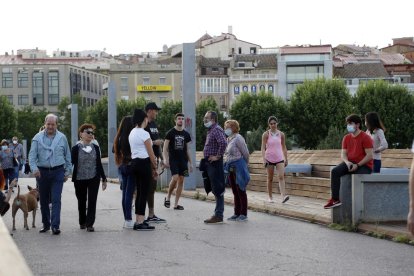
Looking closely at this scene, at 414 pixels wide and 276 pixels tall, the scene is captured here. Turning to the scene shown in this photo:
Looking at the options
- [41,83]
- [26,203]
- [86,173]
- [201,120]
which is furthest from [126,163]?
[41,83]

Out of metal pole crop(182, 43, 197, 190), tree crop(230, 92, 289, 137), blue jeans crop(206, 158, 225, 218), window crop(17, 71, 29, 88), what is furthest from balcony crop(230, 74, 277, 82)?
blue jeans crop(206, 158, 225, 218)

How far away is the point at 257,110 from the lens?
78188 mm

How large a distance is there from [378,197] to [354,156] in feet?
3.43

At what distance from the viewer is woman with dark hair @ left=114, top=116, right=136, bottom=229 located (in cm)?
1140

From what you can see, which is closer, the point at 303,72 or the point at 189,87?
the point at 189,87

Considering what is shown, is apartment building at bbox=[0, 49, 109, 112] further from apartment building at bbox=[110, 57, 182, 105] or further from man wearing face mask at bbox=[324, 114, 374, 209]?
man wearing face mask at bbox=[324, 114, 374, 209]

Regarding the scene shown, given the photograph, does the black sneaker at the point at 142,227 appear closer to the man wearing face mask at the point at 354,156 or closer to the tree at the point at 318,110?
the man wearing face mask at the point at 354,156

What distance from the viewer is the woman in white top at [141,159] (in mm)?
11211

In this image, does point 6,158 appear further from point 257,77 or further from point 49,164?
point 257,77

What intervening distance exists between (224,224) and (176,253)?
12.7ft

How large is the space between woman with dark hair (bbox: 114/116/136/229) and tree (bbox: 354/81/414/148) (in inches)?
2484

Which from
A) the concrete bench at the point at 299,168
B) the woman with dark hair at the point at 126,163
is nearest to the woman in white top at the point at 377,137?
the woman with dark hair at the point at 126,163

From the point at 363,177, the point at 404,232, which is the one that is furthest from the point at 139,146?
the point at 404,232

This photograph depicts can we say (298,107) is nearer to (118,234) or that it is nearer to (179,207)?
(179,207)
